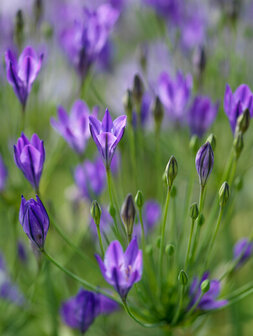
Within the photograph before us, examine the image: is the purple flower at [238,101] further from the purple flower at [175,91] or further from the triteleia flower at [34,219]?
the triteleia flower at [34,219]

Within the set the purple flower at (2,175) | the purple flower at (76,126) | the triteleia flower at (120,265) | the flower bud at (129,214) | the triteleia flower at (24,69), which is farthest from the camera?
the purple flower at (2,175)

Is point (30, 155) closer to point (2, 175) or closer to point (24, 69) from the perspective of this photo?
point (24, 69)

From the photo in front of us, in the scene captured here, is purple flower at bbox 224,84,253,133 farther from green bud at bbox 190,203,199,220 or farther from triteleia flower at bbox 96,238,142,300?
triteleia flower at bbox 96,238,142,300

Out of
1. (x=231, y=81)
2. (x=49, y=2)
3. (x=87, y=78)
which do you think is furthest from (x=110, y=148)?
(x=49, y=2)

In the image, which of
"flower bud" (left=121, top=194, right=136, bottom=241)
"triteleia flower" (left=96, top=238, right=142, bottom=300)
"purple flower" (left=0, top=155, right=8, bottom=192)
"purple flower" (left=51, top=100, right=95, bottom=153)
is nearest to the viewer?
"triteleia flower" (left=96, top=238, right=142, bottom=300)

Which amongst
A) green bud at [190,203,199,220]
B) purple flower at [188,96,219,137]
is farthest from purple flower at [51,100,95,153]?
green bud at [190,203,199,220]

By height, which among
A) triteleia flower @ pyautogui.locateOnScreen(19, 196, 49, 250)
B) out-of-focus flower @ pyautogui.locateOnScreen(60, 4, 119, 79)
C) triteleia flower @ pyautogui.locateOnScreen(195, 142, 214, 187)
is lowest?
triteleia flower @ pyautogui.locateOnScreen(19, 196, 49, 250)

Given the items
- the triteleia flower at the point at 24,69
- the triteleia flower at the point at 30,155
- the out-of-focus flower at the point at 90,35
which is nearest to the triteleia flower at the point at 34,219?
the triteleia flower at the point at 30,155

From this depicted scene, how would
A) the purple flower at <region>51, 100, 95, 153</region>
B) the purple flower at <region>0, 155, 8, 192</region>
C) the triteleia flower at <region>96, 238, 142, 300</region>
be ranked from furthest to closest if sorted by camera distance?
the purple flower at <region>0, 155, 8, 192</region>
the purple flower at <region>51, 100, 95, 153</region>
the triteleia flower at <region>96, 238, 142, 300</region>
